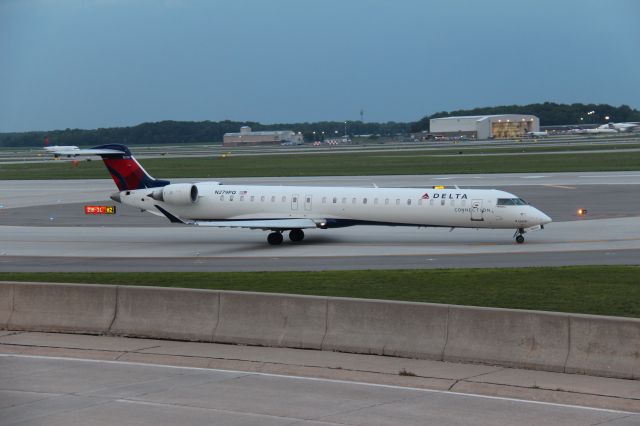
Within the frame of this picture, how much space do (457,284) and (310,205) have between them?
1767 centimetres

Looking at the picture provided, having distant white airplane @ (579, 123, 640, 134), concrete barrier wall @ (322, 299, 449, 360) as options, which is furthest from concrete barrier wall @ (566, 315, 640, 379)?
distant white airplane @ (579, 123, 640, 134)

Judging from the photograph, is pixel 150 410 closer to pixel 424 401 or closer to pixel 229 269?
pixel 424 401

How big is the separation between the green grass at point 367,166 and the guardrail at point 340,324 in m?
60.2

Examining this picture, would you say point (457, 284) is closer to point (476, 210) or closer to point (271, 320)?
point (271, 320)

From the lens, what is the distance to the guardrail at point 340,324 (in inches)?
611

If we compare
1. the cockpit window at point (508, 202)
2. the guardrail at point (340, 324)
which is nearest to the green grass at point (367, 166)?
the cockpit window at point (508, 202)

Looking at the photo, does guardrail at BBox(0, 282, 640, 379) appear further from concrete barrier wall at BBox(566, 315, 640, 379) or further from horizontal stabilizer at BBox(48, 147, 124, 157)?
horizontal stabilizer at BBox(48, 147, 124, 157)

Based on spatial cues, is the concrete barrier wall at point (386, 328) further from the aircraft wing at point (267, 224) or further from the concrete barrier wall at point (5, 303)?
the aircraft wing at point (267, 224)

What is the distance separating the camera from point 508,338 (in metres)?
16.2

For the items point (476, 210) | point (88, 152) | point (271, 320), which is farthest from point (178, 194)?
point (271, 320)

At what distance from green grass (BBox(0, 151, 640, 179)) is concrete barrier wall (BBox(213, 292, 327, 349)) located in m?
61.1

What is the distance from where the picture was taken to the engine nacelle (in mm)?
40312

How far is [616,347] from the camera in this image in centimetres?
1520

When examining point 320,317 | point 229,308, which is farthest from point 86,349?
point 320,317
